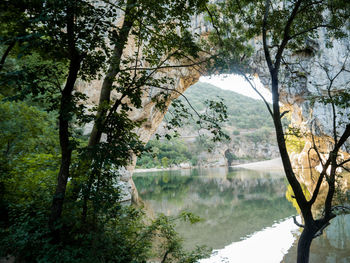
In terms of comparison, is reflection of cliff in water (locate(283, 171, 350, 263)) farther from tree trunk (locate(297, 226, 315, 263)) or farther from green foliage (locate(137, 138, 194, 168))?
green foliage (locate(137, 138, 194, 168))

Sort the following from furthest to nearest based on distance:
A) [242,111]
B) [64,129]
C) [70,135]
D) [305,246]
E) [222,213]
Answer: [242,111] → [222,213] → [305,246] → [70,135] → [64,129]

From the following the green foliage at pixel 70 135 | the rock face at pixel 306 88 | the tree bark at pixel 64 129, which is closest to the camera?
the green foliage at pixel 70 135

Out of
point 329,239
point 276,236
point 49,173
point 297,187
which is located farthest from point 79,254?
A: point 329,239

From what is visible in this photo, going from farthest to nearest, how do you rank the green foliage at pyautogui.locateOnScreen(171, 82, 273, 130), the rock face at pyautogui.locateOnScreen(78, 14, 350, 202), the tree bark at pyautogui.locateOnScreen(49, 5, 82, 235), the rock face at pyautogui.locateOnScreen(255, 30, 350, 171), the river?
the green foliage at pyautogui.locateOnScreen(171, 82, 273, 130), the rock face at pyautogui.locateOnScreen(78, 14, 350, 202), the rock face at pyautogui.locateOnScreen(255, 30, 350, 171), the river, the tree bark at pyautogui.locateOnScreen(49, 5, 82, 235)

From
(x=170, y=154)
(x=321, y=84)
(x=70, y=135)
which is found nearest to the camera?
(x=70, y=135)

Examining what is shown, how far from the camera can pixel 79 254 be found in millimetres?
2432

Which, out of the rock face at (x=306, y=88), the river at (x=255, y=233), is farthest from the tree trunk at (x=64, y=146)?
the rock face at (x=306, y=88)

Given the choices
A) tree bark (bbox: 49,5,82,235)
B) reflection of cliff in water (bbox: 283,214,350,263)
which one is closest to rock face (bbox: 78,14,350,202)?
reflection of cliff in water (bbox: 283,214,350,263)

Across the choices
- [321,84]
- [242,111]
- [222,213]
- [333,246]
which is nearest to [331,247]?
[333,246]

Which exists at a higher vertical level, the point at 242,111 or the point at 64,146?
the point at 242,111

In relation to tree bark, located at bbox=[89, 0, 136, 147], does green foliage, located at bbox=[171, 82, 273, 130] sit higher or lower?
higher

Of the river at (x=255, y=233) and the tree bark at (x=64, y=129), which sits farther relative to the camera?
the river at (x=255, y=233)

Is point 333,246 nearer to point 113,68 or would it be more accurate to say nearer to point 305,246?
point 305,246

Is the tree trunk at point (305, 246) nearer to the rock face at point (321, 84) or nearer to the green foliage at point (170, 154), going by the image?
the rock face at point (321, 84)
